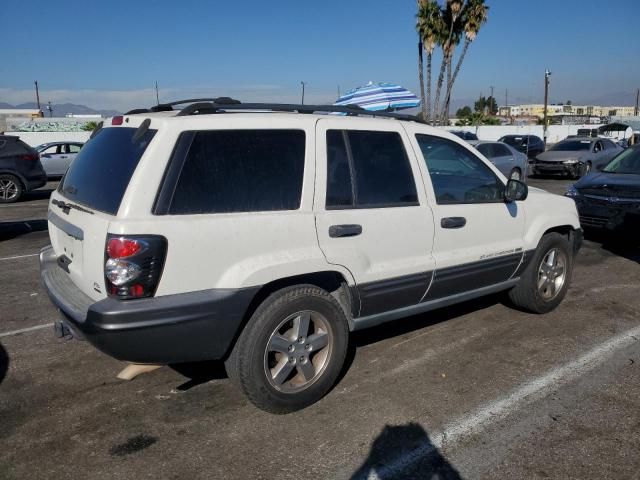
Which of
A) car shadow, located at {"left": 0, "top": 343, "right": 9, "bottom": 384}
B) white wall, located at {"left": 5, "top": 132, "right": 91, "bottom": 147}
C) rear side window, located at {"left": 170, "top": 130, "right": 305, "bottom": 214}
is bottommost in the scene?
car shadow, located at {"left": 0, "top": 343, "right": 9, "bottom": 384}

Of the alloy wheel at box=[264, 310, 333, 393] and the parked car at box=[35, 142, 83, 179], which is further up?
the parked car at box=[35, 142, 83, 179]

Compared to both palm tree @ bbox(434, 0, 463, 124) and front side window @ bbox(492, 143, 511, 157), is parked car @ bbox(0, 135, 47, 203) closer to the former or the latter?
front side window @ bbox(492, 143, 511, 157)

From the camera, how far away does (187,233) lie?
2.90 metres

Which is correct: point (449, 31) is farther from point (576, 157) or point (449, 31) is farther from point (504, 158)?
point (504, 158)

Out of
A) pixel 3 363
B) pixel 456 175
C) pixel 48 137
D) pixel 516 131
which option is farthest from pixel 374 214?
pixel 516 131

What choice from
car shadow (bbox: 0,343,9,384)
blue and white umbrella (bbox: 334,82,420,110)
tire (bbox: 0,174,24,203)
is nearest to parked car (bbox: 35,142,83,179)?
tire (bbox: 0,174,24,203)

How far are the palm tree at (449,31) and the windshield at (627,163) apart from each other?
912 inches

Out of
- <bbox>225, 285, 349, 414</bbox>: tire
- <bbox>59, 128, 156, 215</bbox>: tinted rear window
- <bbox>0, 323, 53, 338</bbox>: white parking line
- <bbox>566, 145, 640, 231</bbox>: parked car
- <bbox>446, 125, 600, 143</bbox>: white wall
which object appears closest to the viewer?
<bbox>59, 128, 156, 215</bbox>: tinted rear window

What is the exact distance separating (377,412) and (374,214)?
1.22 meters

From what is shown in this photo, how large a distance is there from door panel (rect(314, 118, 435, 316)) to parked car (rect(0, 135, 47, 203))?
1292cm

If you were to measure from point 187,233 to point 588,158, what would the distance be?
18.4 metres

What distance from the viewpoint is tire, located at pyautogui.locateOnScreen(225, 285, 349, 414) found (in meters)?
3.16

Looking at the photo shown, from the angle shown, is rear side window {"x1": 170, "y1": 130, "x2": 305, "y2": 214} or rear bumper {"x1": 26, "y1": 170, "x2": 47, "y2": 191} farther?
rear bumper {"x1": 26, "y1": 170, "x2": 47, "y2": 191}

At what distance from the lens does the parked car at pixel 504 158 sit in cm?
1636
